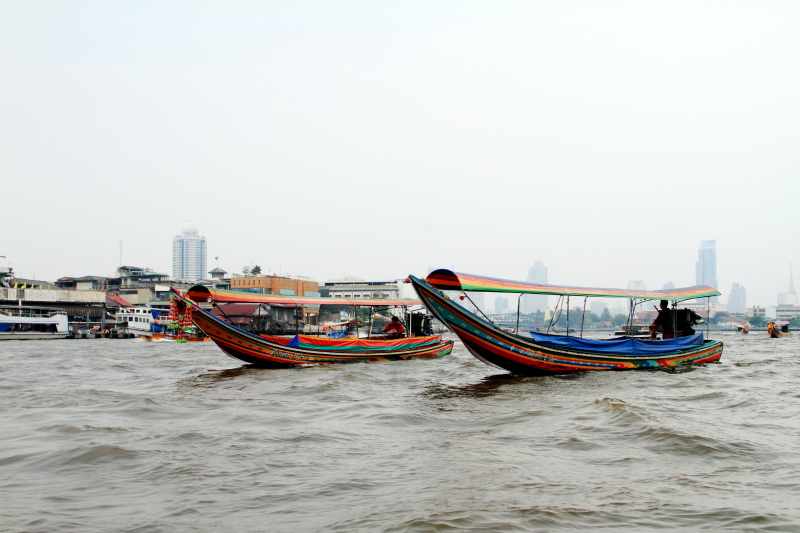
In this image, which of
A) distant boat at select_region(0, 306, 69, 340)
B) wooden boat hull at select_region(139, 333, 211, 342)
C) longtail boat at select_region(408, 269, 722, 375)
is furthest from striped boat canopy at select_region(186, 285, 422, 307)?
distant boat at select_region(0, 306, 69, 340)

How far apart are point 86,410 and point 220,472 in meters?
4.71

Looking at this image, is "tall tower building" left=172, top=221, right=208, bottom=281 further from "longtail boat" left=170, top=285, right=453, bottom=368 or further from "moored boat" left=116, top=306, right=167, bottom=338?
"longtail boat" left=170, top=285, right=453, bottom=368

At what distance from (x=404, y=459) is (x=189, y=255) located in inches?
7854

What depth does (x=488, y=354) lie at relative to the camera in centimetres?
1266

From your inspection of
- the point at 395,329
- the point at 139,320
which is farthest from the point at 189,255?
the point at 395,329

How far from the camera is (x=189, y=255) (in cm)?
19388

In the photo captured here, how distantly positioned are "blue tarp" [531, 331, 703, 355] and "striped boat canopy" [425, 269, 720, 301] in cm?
98

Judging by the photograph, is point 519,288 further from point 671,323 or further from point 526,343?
point 671,323

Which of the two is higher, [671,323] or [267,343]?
[671,323]

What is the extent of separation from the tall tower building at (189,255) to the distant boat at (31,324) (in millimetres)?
149337

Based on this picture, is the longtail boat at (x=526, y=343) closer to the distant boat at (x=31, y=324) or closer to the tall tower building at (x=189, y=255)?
the distant boat at (x=31, y=324)

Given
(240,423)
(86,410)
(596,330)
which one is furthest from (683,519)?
(596,330)

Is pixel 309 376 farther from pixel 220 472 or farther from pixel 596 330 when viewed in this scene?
pixel 596 330

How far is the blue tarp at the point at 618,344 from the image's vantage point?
12.9 m
